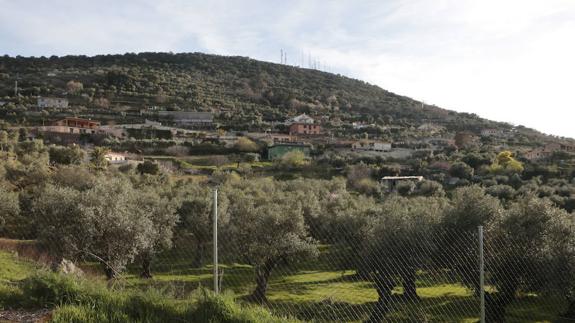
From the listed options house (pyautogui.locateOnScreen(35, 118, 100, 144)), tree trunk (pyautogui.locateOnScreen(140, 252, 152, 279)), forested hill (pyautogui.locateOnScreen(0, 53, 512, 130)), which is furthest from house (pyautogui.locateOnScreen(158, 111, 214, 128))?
tree trunk (pyautogui.locateOnScreen(140, 252, 152, 279))

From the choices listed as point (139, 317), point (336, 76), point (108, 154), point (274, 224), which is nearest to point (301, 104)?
point (336, 76)

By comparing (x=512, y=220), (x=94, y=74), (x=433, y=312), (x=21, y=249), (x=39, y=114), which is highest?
(x=94, y=74)

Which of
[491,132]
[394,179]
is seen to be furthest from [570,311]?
[491,132]

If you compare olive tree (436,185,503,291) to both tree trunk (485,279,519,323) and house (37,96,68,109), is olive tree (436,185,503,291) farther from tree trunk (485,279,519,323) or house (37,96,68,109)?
house (37,96,68,109)

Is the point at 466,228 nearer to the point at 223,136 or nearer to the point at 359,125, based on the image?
the point at 223,136

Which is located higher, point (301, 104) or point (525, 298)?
point (301, 104)

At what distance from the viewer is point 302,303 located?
14.5 meters

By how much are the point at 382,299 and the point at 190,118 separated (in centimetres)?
6696

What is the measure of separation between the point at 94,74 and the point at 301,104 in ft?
159

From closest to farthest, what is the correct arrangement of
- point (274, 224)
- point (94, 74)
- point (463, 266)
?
point (463, 266)
point (274, 224)
point (94, 74)

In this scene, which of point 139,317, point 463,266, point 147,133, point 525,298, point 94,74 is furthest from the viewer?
point 94,74

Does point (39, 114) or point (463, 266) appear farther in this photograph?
point (39, 114)

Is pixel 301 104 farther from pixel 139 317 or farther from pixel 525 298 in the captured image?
pixel 139 317

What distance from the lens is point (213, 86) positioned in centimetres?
11081
